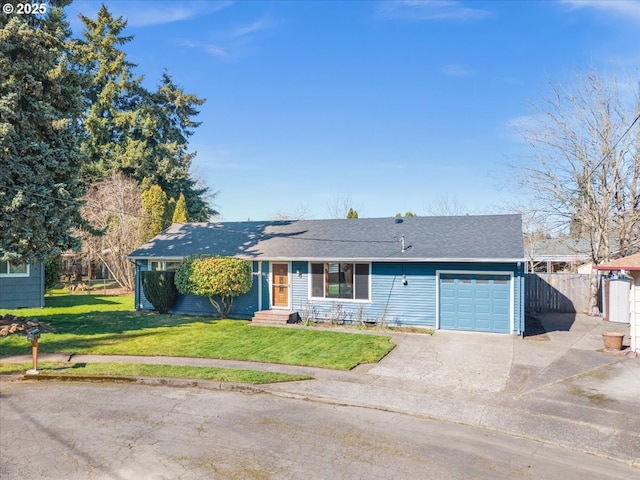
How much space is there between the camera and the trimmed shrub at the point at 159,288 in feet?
59.1

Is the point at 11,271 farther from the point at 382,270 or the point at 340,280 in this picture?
the point at 382,270

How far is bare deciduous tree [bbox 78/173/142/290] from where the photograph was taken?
2767 centimetres

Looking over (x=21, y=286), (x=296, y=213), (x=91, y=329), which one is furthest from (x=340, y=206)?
(x=91, y=329)

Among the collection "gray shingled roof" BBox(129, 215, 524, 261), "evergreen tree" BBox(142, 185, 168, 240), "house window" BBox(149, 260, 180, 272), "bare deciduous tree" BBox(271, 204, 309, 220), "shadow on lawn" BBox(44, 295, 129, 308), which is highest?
"bare deciduous tree" BBox(271, 204, 309, 220)

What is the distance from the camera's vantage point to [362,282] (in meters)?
16.3

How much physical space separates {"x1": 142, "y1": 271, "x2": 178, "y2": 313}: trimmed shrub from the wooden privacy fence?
16225mm

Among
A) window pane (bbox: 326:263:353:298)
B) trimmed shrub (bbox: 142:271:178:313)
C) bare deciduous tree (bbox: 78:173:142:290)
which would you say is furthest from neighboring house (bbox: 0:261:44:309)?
window pane (bbox: 326:263:353:298)

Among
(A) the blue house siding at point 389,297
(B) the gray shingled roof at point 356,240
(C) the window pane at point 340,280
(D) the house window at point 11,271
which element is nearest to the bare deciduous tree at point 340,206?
(B) the gray shingled roof at point 356,240

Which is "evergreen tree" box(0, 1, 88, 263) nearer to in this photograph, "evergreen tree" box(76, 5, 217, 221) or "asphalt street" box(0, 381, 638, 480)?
"asphalt street" box(0, 381, 638, 480)

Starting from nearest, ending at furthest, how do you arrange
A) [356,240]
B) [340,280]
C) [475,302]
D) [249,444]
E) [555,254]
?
[249,444]
[475,302]
[340,280]
[356,240]
[555,254]

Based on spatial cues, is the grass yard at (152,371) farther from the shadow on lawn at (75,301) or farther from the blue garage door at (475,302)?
the shadow on lawn at (75,301)

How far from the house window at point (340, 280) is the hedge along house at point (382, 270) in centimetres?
4

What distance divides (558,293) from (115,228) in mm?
25854

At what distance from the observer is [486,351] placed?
12086mm
